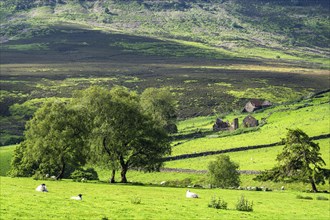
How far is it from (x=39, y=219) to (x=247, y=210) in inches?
626

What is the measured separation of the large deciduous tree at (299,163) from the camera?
2506 inches

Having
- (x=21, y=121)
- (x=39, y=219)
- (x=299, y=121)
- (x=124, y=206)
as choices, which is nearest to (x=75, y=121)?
(x=124, y=206)

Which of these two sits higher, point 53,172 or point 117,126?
point 117,126

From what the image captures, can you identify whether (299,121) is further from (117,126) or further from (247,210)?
(247,210)

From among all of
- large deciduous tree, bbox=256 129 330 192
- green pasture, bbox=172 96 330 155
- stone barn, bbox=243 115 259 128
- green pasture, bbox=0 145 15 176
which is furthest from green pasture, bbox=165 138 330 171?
stone barn, bbox=243 115 259 128

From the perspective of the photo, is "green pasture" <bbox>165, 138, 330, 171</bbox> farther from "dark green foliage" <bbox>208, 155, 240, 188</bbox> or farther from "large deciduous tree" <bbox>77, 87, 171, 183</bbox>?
"large deciduous tree" <bbox>77, 87, 171, 183</bbox>

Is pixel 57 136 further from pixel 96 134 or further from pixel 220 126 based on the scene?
pixel 220 126

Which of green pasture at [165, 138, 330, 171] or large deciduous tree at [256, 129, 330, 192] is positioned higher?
green pasture at [165, 138, 330, 171]

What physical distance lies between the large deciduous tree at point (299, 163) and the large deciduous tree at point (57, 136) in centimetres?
2229

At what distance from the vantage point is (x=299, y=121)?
4577 inches

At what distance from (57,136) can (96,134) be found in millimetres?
4172

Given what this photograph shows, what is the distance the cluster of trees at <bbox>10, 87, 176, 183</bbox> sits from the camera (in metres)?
61.4

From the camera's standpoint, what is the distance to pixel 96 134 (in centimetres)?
6119

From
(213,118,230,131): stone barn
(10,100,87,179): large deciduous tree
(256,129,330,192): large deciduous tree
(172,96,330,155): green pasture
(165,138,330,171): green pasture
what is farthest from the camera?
(213,118,230,131): stone barn
